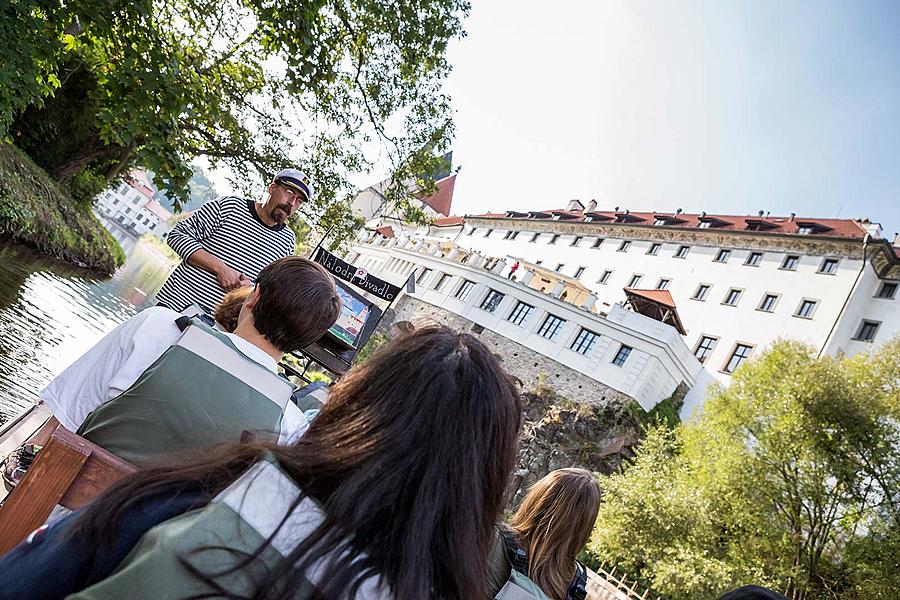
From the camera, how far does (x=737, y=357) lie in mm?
28406

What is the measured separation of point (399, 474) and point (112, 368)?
1.70 meters

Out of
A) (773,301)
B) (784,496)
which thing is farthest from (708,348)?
(784,496)

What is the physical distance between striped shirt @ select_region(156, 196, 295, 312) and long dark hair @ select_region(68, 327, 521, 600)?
3.03 meters

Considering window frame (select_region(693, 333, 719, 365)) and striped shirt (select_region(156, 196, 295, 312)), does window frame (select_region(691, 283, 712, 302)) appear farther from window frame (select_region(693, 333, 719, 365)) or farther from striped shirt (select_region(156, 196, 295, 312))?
striped shirt (select_region(156, 196, 295, 312))

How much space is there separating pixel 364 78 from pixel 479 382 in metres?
11.4

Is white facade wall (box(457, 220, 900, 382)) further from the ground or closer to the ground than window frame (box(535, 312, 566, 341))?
further from the ground

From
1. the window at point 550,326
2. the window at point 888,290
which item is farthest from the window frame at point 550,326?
the window at point 888,290

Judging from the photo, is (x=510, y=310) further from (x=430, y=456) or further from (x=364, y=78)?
(x=430, y=456)

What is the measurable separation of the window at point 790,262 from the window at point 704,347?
18.1 ft

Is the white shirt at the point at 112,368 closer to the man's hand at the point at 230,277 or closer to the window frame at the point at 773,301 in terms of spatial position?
the man's hand at the point at 230,277

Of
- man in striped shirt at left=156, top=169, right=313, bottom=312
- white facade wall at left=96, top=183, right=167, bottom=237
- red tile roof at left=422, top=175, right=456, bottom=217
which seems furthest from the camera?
white facade wall at left=96, top=183, right=167, bottom=237

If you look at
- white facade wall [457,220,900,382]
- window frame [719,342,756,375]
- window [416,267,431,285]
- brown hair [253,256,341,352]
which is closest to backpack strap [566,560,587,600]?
brown hair [253,256,341,352]

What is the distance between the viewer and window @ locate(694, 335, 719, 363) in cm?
2969

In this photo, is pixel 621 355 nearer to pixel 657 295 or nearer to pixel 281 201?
pixel 657 295
